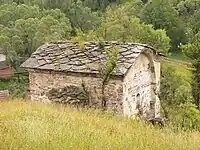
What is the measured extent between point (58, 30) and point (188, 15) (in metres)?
28.0

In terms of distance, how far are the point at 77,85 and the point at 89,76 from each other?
547 millimetres

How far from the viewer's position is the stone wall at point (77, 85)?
41.5 feet

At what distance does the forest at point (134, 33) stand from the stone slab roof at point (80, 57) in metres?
1.23

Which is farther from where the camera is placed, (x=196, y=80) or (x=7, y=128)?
(x=196, y=80)

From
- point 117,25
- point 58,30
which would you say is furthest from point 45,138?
point 58,30

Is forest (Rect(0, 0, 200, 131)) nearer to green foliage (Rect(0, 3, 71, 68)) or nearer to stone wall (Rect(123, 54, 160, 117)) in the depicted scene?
green foliage (Rect(0, 3, 71, 68))

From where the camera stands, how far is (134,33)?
27.6 m

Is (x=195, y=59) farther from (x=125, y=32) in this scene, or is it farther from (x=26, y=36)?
(x=26, y=36)

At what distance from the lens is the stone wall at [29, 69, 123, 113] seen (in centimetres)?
1264

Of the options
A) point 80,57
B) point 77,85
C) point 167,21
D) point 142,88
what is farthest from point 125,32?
point 167,21

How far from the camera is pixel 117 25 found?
27.2 metres

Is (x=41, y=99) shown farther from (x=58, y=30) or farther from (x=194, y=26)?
(x=194, y=26)

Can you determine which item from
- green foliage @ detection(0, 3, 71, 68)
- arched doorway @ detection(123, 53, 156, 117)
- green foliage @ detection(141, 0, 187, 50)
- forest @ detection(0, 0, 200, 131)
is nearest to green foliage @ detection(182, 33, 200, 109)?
forest @ detection(0, 0, 200, 131)

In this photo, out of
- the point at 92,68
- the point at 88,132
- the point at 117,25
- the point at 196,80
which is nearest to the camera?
the point at 88,132
